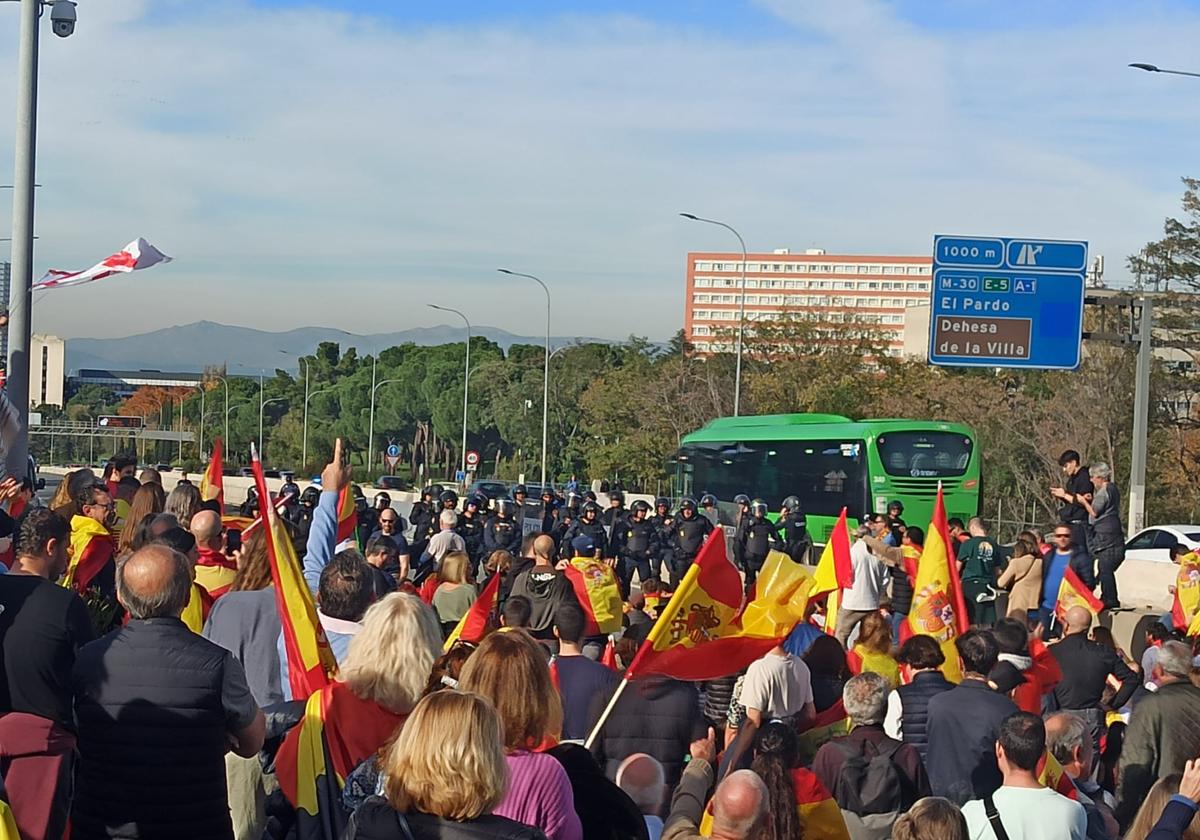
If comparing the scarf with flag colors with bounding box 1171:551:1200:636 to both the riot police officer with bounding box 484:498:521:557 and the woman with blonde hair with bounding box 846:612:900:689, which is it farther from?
the riot police officer with bounding box 484:498:521:557

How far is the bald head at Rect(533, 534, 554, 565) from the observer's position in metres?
A: 11.7

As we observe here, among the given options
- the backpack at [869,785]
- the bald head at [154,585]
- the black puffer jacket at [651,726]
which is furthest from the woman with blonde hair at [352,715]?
the backpack at [869,785]

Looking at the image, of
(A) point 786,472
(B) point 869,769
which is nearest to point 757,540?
(A) point 786,472

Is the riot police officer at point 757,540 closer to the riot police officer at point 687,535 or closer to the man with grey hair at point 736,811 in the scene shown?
the riot police officer at point 687,535

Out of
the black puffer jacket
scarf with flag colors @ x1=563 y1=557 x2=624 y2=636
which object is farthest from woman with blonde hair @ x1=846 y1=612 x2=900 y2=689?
scarf with flag colors @ x1=563 y1=557 x2=624 y2=636

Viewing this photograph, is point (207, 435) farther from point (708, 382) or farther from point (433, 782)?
point (433, 782)

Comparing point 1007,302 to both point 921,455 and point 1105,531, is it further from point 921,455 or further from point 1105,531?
point 1105,531

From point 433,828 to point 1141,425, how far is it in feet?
79.8

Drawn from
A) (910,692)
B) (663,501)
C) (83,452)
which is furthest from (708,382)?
(83,452)

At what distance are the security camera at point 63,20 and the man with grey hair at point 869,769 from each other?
8728 mm

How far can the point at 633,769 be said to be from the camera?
547 centimetres

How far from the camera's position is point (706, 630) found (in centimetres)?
688

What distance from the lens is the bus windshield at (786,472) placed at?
104 feet

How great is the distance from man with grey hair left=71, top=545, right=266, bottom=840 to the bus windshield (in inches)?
1041
